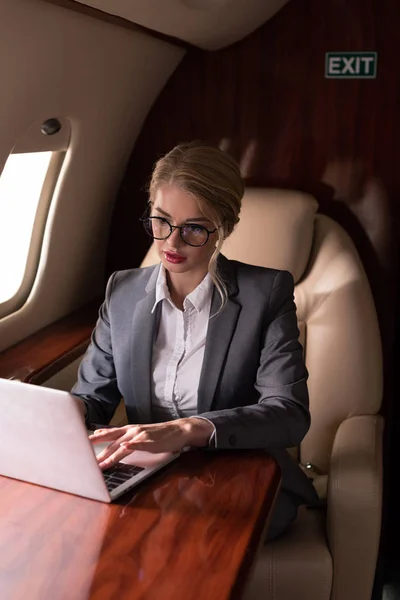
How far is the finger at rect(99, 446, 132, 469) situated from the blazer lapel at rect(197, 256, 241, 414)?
1.21 ft

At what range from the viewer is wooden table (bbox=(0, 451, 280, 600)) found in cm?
125

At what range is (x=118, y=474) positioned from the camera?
161cm

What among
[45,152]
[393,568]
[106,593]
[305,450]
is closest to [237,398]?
[305,450]

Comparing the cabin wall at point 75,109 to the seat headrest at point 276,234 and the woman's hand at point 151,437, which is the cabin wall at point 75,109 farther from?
the woman's hand at point 151,437

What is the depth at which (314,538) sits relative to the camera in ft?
6.77

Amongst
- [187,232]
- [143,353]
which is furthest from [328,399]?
[187,232]

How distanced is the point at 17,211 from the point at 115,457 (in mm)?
1312

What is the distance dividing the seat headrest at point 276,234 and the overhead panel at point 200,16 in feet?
1.78

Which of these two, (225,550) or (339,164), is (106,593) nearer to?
(225,550)

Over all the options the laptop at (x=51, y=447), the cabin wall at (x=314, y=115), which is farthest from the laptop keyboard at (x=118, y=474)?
the cabin wall at (x=314, y=115)

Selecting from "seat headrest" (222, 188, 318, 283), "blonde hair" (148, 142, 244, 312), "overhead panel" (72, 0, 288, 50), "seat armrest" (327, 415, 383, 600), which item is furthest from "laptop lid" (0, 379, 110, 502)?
"seat headrest" (222, 188, 318, 283)

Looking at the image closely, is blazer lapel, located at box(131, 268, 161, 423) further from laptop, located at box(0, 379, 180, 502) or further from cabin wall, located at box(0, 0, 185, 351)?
cabin wall, located at box(0, 0, 185, 351)

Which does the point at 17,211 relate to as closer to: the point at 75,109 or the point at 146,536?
the point at 75,109

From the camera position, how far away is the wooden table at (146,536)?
125cm
